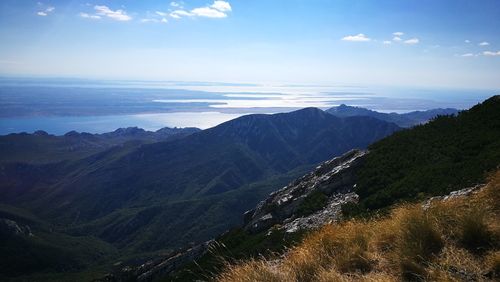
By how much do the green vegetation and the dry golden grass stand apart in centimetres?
851

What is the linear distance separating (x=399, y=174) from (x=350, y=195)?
11.2 ft

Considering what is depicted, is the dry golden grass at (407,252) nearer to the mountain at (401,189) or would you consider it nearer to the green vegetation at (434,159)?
the mountain at (401,189)

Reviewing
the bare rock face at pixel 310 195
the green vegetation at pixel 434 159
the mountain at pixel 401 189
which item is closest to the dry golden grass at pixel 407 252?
the mountain at pixel 401 189

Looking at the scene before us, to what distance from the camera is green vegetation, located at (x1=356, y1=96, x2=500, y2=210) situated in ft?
58.8

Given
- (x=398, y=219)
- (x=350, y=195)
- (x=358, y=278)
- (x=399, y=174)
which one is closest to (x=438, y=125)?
(x=399, y=174)

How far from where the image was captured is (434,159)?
24.5 meters

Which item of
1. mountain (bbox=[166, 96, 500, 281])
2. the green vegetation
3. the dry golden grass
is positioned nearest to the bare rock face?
mountain (bbox=[166, 96, 500, 281])

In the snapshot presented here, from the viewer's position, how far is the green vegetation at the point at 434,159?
1792 cm

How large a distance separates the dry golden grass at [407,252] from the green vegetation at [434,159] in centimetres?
851

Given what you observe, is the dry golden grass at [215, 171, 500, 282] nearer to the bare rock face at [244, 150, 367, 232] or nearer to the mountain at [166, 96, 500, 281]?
the mountain at [166, 96, 500, 281]

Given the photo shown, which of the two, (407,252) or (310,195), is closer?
(407,252)

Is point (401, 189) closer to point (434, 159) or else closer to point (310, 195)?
point (434, 159)

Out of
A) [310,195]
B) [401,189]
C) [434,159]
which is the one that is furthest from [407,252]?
[310,195]

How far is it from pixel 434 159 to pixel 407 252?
63.1 ft
